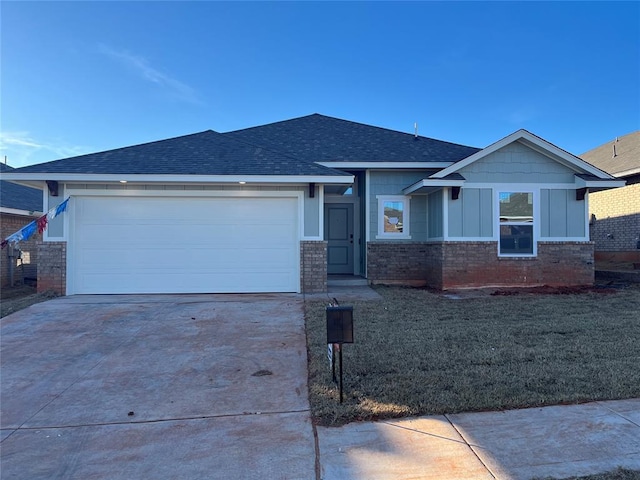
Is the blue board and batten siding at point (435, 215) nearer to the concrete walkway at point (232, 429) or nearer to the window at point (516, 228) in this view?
the window at point (516, 228)

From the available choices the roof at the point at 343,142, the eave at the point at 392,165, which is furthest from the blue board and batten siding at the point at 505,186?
the roof at the point at 343,142

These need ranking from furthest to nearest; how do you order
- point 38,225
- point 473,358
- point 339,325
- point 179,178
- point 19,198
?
point 19,198, point 179,178, point 38,225, point 473,358, point 339,325

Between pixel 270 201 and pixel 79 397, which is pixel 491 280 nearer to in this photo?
pixel 270 201

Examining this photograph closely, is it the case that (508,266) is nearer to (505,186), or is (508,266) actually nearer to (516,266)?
(516,266)

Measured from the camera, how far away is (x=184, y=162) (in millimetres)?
9883

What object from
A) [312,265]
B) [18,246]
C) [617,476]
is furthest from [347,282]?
[18,246]

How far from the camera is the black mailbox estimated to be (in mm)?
3922

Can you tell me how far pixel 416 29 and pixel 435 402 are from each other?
1320 cm

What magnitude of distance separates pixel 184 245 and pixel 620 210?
15839 mm

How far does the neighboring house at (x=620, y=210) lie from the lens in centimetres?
1471

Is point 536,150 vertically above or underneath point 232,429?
above

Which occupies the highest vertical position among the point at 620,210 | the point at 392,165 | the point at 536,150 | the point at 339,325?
the point at 536,150

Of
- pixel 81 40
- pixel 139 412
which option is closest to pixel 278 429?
pixel 139 412

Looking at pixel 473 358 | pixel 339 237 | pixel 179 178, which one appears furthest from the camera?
pixel 339 237
